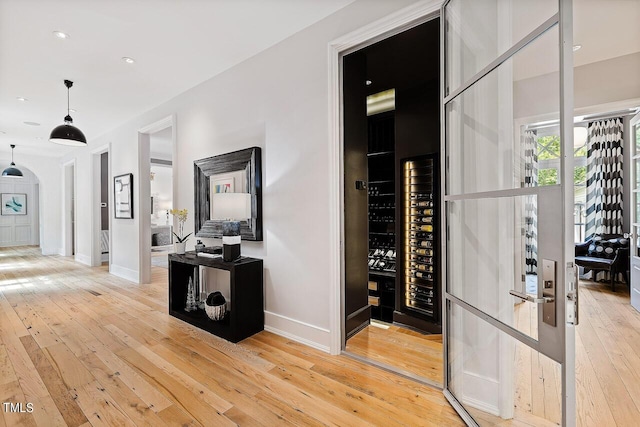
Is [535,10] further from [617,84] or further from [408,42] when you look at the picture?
[617,84]

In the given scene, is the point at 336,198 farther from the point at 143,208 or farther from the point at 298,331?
the point at 143,208

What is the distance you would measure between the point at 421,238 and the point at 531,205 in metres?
1.93

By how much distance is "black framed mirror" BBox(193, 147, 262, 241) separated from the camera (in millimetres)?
3023

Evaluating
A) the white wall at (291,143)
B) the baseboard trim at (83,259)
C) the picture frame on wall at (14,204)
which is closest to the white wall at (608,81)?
the white wall at (291,143)

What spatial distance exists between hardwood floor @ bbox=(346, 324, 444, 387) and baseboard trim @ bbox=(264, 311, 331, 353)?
Answer: 240mm

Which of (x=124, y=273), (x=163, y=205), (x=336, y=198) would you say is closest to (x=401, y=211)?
(x=336, y=198)

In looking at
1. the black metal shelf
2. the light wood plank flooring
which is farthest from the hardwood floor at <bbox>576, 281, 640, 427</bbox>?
the black metal shelf

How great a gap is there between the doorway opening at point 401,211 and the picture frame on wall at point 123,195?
13.7ft

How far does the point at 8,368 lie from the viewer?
2.28 m

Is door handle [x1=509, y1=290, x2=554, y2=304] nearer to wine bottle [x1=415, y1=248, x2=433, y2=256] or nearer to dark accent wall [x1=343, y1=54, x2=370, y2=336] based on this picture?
dark accent wall [x1=343, y1=54, x2=370, y2=336]

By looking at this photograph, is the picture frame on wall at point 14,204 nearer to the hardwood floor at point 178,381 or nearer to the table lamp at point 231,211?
the hardwood floor at point 178,381

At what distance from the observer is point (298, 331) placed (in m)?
2.74

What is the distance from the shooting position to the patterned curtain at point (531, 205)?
1.27m

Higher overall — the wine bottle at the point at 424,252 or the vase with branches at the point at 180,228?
the vase with branches at the point at 180,228
